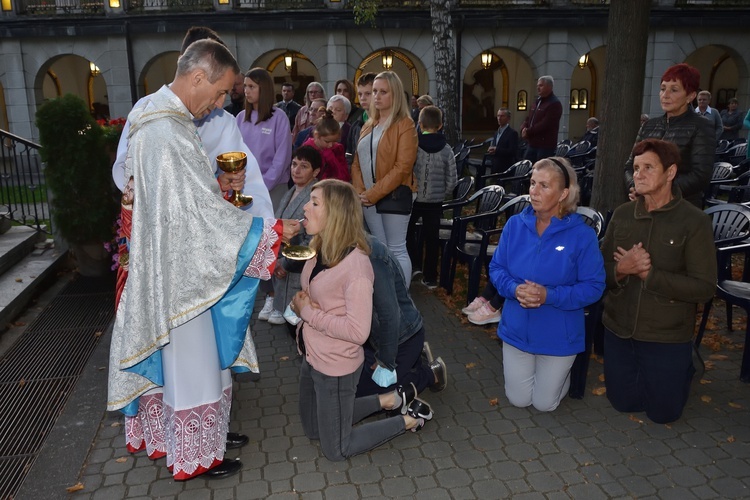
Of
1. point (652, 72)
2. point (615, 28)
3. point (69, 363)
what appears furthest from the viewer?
point (652, 72)

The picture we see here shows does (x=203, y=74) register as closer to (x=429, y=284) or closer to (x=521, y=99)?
(x=429, y=284)

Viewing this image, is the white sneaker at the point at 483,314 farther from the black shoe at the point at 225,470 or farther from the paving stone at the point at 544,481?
the black shoe at the point at 225,470

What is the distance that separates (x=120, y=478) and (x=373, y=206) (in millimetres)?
3486

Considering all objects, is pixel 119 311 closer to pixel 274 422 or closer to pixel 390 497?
pixel 274 422

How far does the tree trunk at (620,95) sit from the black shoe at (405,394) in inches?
176

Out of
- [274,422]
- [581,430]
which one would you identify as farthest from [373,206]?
[581,430]

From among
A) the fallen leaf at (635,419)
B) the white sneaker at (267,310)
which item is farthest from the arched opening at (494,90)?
the fallen leaf at (635,419)

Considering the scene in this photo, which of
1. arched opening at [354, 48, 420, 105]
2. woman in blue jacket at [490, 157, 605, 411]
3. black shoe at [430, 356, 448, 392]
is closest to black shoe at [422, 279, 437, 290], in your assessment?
black shoe at [430, 356, 448, 392]

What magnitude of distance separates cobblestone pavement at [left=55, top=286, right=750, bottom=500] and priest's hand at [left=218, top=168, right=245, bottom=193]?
1.63 m

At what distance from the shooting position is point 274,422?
4512 millimetres

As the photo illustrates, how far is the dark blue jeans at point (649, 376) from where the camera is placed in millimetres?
4316

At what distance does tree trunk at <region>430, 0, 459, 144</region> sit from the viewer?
13867 mm

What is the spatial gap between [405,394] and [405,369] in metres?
0.19

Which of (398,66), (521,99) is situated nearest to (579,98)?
(521,99)
